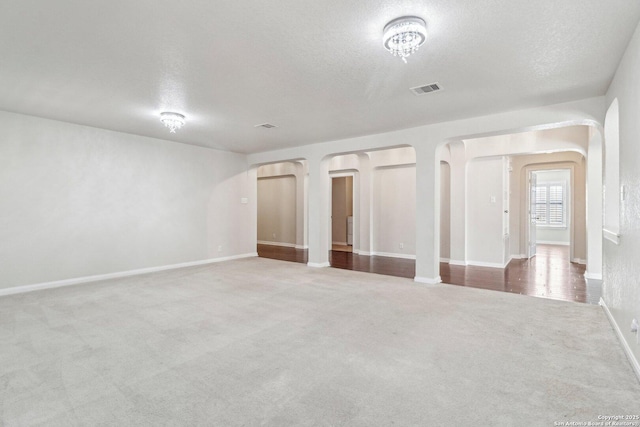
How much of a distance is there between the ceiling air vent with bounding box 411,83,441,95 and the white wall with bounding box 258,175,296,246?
637cm

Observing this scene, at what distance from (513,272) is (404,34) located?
5.16 metres

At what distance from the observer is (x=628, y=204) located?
2588mm

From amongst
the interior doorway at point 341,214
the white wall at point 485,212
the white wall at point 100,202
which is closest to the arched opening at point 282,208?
the interior doorway at point 341,214

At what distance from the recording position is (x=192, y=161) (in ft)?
21.6

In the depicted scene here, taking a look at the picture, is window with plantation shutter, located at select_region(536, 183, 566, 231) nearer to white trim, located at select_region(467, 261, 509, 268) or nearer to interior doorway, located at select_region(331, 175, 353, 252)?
white trim, located at select_region(467, 261, 509, 268)

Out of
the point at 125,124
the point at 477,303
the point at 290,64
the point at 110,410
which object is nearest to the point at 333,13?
the point at 290,64

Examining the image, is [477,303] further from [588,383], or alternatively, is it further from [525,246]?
[525,246]

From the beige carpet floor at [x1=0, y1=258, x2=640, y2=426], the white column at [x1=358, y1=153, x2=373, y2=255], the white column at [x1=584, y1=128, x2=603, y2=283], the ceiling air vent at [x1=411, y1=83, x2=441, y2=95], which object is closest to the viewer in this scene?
the beige carpet floor at [x1=0, y1=258, x2=640, y2=426]

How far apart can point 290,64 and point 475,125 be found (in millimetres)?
2969

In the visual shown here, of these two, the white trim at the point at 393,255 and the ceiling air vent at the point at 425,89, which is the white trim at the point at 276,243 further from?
the ceiling air vent at the point at 425,89

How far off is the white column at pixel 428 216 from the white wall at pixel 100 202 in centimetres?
428

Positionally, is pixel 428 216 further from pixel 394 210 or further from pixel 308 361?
pixel 308 361

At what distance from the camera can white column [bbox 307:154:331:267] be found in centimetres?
642

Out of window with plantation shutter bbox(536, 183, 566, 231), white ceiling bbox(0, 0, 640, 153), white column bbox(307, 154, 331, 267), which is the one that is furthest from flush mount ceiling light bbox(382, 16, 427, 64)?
window with plantation shutter bbox(536, 183, 566, 231)
